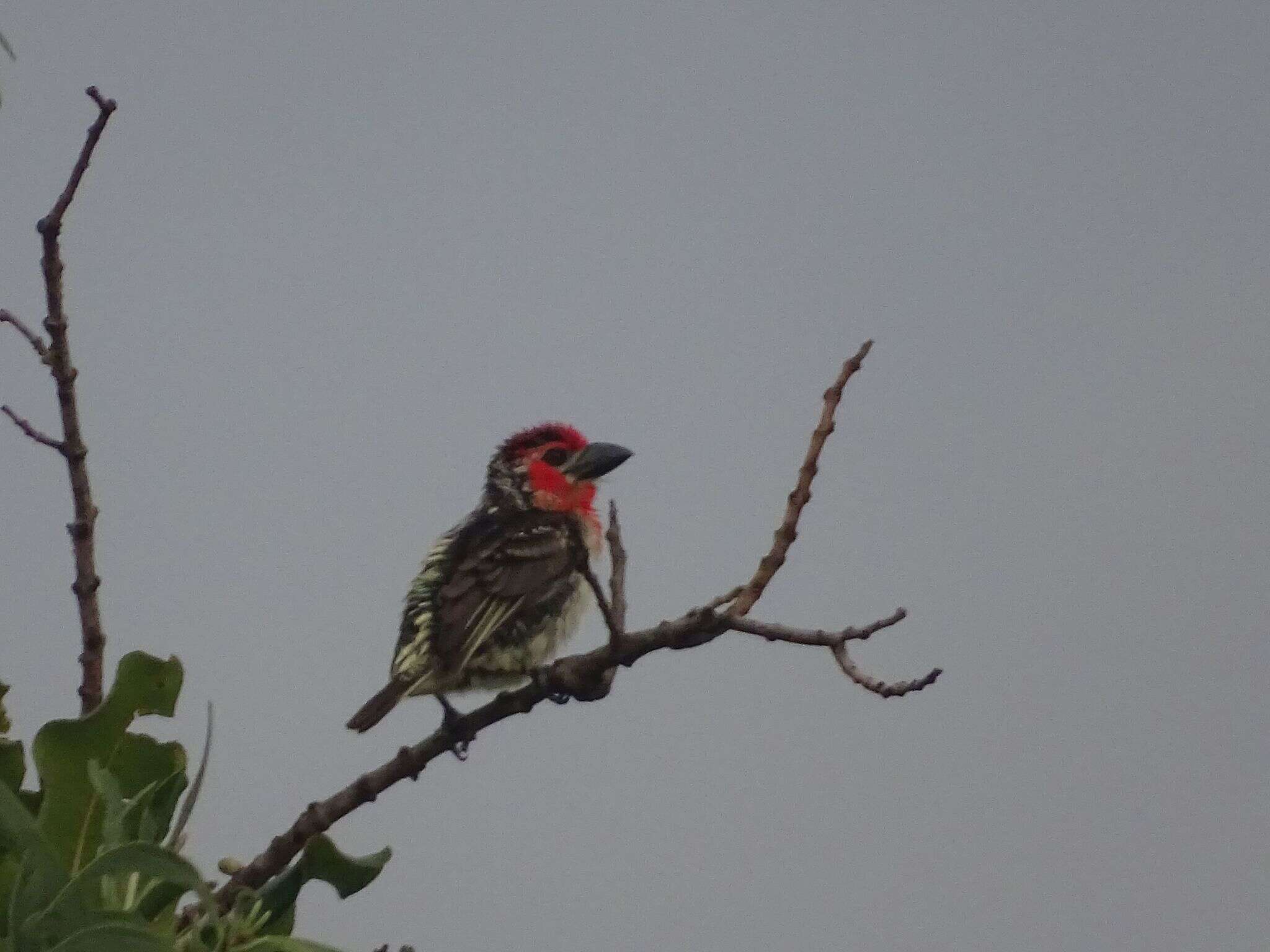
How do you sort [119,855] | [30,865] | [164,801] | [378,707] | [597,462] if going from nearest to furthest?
1. [119,855]
2. [30,865]
3. [164,801]
4. [378,707]
5. [597,462]

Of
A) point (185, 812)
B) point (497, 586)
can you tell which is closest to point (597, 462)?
point (497, 586)

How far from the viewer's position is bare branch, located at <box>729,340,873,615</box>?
9.11 feet

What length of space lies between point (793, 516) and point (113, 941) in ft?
4.29

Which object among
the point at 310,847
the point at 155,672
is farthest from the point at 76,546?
the point at 310,847

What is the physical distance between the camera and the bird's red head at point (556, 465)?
6.21 m

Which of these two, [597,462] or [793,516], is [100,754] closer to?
[793,516]

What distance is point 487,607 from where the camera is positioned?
5.12 meters

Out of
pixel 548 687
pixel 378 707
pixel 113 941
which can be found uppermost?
pixel 378 707

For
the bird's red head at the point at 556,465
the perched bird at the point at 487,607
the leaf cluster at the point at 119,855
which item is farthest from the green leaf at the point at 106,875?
the bird's red head at the point at 556,465

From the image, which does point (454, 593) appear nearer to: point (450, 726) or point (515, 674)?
point (515, 674)

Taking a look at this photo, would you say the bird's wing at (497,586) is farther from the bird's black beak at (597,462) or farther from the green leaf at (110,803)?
the green leaf at (110,803)

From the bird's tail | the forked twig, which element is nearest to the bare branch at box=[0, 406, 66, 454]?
the forked twig

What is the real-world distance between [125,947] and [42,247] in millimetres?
1256

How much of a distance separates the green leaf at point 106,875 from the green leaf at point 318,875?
411mm
